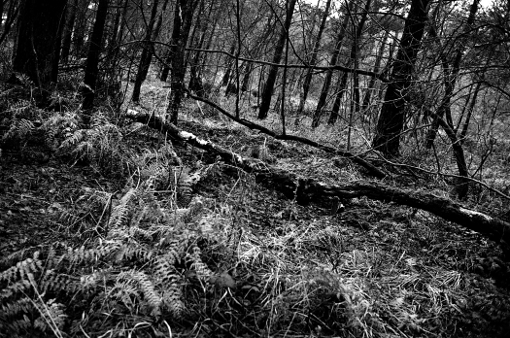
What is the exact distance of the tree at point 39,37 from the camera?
5.37m

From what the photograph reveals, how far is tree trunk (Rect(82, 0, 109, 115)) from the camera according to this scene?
220 inches

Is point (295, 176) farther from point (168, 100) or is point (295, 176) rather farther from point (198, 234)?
point (168, 100)

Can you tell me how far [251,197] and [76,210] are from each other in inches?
79.5

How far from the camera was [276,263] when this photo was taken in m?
3.10

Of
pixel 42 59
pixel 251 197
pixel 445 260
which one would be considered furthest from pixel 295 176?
pixel 42 59

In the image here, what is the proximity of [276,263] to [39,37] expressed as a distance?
4.73 metres

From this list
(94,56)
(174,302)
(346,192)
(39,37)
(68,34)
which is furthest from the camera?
(68,34)

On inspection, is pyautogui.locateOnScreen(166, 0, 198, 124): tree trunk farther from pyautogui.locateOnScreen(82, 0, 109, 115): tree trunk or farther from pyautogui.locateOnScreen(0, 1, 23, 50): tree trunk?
pyautogui.locateOnScreen(0, 1, 23, 50): tree trunk

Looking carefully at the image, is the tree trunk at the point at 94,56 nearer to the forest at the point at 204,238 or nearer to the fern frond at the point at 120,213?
the forest at the point at 204,238

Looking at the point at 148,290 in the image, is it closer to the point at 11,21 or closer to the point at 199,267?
the point at 199,267

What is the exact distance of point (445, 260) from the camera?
4.04 metres

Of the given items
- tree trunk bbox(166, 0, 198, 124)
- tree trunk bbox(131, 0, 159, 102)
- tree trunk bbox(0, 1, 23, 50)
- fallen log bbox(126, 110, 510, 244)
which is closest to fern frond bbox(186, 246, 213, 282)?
fallen log bbox(126, 110, 510, 244)

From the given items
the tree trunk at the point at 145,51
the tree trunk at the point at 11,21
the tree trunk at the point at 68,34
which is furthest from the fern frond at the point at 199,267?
the tree trunk at the point at 68,34

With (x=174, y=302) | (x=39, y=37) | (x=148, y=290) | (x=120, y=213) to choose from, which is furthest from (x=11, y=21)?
(x=174, y=302)
